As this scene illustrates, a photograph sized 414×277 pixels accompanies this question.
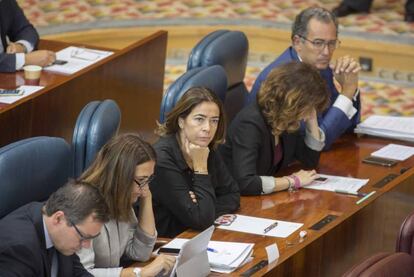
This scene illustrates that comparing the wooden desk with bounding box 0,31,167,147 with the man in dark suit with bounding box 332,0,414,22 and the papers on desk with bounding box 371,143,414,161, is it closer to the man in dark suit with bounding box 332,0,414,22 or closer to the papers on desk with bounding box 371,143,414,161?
the papers on desk with bounding box 371,143,414,161

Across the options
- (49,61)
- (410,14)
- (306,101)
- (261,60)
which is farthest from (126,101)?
(410,14)

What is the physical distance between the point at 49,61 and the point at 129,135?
1.90m

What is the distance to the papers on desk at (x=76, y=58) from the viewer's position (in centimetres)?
540

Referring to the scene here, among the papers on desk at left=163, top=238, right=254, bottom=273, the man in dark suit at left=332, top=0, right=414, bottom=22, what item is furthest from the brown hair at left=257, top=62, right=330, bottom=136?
the man in dark suit at left=332, top=0, right=414, bottom=22

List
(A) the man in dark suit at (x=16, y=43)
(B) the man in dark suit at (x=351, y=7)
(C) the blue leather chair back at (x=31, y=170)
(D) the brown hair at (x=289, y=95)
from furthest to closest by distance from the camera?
1. (B) the man in dark suit at (x=351, y=7)
2. (A) the man in dark suit at (x=16, y=43)
3. (D) the brown hair at (x=289, y=95)
4. (C) the blue leather chair back at (x=31, y=170)

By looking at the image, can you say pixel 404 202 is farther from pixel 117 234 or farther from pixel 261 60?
pixel 261 60

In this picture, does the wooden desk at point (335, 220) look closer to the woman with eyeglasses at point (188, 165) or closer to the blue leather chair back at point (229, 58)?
the woman with eyeglasses at point (188, 165)

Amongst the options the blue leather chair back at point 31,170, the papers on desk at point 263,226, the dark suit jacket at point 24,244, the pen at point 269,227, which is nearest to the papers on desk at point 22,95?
the blue leather chair back at point 31,170

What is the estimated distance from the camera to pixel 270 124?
14.9 ft

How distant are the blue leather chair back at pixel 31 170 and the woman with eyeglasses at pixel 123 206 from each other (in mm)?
169

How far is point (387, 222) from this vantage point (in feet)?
15.0

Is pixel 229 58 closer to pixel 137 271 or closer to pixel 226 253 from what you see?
pixel 226 253

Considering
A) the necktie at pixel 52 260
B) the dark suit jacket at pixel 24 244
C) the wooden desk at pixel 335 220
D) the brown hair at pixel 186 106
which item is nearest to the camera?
the dark suit jacket at pixel 24 244

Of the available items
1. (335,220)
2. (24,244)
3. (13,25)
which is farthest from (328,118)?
(24,244)
